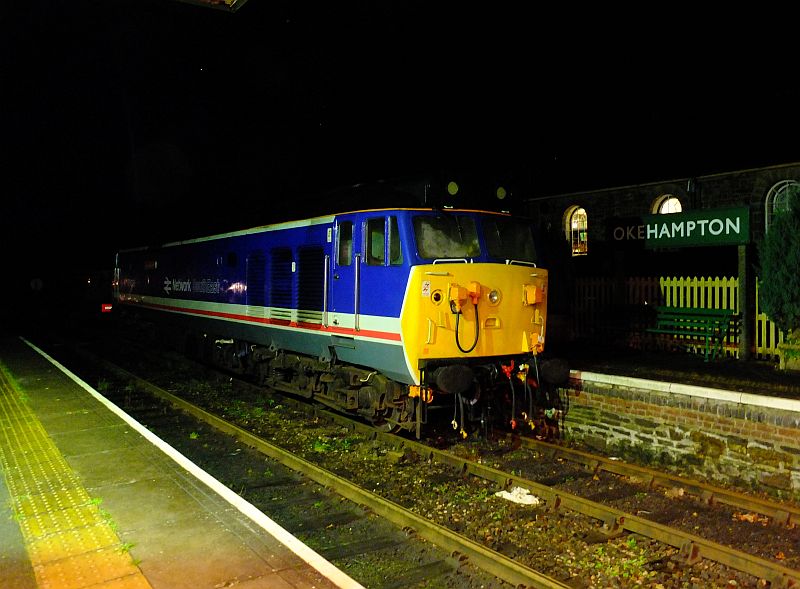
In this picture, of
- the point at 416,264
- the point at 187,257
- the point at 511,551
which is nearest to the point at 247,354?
the point at 187,257

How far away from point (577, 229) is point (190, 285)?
10.7 metres

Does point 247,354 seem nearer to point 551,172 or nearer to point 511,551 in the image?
point 511,551

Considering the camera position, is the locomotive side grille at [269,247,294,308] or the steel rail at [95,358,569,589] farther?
the locomotive side grille at [269,247,294,308]

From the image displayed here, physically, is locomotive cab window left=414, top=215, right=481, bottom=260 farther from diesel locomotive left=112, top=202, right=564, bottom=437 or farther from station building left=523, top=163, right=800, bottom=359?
station building left=523, top=163, right=800, bottom=359

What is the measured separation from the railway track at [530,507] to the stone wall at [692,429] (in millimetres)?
880

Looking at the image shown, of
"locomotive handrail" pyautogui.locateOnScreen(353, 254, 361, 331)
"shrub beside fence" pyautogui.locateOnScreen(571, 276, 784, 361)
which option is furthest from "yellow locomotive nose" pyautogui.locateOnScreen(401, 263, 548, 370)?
"shrub beside fence" pyautogui.locateOnScreen(571, 276, 784, 361)

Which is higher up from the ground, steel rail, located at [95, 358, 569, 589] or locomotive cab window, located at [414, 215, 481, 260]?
locomotive cab window, located at [414, 215, 481, 260]

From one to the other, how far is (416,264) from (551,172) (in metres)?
12.6

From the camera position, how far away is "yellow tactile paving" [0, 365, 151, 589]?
4426 millimetres

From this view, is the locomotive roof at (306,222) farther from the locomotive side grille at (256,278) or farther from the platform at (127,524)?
the platform at (127,524)

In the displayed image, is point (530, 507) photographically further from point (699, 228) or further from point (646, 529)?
point (699, 228)

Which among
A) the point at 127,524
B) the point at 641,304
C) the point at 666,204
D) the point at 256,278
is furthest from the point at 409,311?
the point at 666,204

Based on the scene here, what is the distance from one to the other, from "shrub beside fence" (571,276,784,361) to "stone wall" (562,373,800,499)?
3684 mm

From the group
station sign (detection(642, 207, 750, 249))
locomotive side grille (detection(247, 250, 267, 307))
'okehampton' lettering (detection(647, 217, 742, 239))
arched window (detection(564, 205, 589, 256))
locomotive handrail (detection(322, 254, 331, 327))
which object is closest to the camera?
locomotive handrail (detection(322, 254, 331, 327))
